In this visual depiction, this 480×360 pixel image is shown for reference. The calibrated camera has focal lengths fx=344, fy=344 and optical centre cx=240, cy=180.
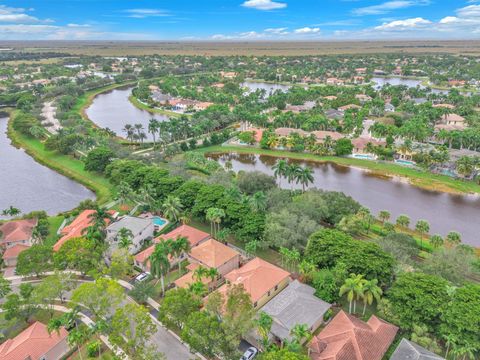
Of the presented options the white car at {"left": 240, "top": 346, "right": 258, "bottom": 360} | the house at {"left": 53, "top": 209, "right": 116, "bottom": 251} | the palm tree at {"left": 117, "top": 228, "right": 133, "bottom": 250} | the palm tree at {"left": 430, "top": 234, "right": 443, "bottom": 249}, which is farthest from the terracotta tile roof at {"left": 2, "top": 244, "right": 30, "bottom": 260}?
the palm tree at {"left": 430, "top": 234, "right": 443, "bottom": 249}

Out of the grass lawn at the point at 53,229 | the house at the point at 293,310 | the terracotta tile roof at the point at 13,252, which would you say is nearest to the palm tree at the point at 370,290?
the house at the point at 293,310

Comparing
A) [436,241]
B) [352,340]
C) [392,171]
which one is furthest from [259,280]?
[392,171]

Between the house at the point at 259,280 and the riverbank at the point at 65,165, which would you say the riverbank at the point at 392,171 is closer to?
the riverbank at the point at 65,165

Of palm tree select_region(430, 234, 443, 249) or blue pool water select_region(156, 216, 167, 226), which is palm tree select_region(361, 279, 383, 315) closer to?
palm tree select_region(430, 234, 443, 249)

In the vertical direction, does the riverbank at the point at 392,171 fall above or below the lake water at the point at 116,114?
below

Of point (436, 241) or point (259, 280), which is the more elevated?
point (259, 280)

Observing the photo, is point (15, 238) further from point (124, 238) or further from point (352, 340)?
point (352, 340)
